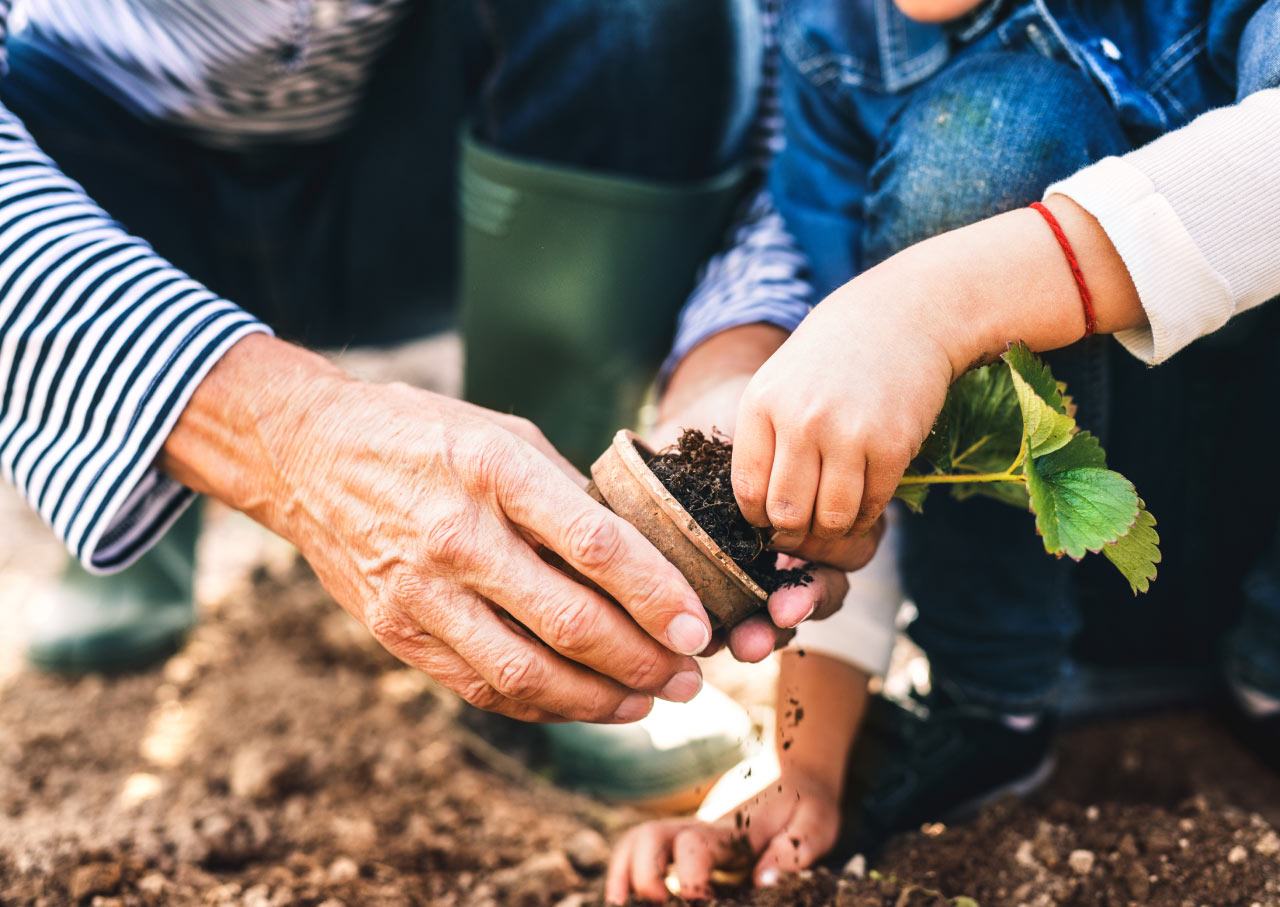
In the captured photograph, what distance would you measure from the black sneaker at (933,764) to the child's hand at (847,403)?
0.63m

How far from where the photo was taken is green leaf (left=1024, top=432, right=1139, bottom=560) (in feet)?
3.20

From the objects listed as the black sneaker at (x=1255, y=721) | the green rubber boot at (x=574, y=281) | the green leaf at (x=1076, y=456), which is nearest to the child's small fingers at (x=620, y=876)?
the green leaf at (x=1076, y=456)

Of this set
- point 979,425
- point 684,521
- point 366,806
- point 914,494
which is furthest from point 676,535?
point 366,806

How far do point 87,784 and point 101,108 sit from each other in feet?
4.18

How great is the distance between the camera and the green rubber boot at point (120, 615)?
212 cm

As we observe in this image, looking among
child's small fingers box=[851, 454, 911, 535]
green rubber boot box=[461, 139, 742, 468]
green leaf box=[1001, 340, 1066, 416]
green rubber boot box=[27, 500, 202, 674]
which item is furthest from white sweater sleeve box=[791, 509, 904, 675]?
green rubber boot box=[27, 500, 202, 674]

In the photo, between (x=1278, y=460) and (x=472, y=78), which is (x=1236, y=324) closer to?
(x=1278, y=460)

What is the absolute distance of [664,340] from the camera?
2057 millimetres

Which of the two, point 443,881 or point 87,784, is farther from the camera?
point 87,784

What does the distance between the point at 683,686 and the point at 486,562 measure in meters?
0.29

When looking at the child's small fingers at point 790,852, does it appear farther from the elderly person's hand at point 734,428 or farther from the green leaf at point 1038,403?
the green leaf at point 1038,403

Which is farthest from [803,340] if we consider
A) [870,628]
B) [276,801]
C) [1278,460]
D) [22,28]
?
[22,28]

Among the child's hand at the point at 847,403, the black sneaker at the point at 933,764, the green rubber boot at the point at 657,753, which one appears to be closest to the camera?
the child's hand at the point at 847,403

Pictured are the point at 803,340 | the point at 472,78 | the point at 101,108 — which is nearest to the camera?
the point at 803,340
